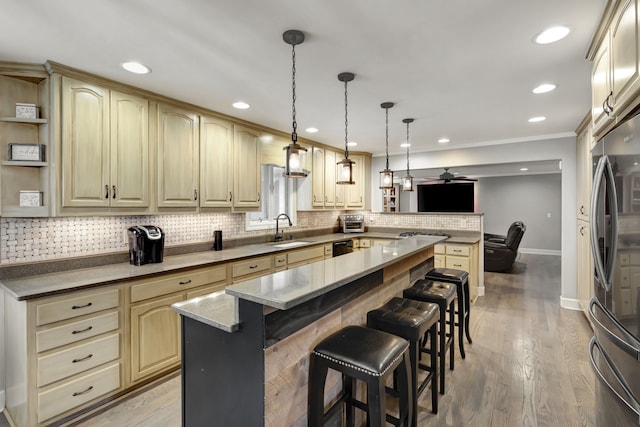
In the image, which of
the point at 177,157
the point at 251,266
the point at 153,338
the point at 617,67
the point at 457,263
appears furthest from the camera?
the point at 457,263

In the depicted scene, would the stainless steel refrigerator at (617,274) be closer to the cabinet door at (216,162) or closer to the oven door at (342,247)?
the cabinet door at (216,162)

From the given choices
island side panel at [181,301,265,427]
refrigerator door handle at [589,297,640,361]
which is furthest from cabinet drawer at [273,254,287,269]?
refrigerator door handle at [589,297,640,361]

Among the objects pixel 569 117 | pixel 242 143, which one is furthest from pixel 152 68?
pixel 569 117

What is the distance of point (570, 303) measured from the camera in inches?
163

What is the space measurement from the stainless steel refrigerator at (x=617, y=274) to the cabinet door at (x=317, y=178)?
345 cm

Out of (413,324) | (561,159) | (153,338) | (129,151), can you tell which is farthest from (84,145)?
(561,159)

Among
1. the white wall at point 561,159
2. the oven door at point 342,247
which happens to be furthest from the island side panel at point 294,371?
the white wall at point 561,159

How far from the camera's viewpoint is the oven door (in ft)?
15.3

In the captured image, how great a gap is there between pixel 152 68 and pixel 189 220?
1571 mm

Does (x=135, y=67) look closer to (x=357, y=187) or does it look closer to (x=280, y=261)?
(x=280, y=261)

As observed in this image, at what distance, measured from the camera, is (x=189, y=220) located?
10.8ft

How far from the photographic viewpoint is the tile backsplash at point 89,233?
2.20m

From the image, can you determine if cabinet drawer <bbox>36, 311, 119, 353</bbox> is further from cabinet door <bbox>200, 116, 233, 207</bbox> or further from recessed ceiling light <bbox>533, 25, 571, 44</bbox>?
recessed ceiling light <bbox>533, 25, 571, 44</bbox>

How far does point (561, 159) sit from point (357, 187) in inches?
117
